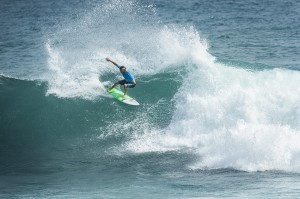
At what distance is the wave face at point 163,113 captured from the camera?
18219mm

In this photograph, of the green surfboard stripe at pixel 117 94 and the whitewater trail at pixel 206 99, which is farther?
the green surfboard stripe at pixel 117 94

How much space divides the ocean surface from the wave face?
0.04m

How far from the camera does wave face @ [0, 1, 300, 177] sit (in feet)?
59.8

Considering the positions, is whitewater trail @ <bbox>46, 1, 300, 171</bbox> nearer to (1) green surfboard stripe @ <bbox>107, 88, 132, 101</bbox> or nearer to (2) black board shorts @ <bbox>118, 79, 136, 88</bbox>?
(1) green surfboard stripe @ <bbox>107, 88, 132, 101</bbox>

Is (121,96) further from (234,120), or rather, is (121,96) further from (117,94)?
(234,120)

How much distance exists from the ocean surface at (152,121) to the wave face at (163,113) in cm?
4

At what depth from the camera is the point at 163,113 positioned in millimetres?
20703

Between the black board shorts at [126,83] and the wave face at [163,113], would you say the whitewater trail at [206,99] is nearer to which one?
the wave face at [163,113]

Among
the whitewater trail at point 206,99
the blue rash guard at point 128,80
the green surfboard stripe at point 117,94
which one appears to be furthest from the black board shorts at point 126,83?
the whitewater trail at point 206,99

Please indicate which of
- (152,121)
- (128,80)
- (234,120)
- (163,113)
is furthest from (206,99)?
(128,80)

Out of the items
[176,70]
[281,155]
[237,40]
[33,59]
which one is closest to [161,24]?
[237,40]

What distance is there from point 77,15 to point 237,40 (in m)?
15.4

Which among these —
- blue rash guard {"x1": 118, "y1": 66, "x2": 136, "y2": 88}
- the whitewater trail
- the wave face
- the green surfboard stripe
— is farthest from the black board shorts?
the whitewater trail

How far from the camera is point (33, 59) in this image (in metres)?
28.0
